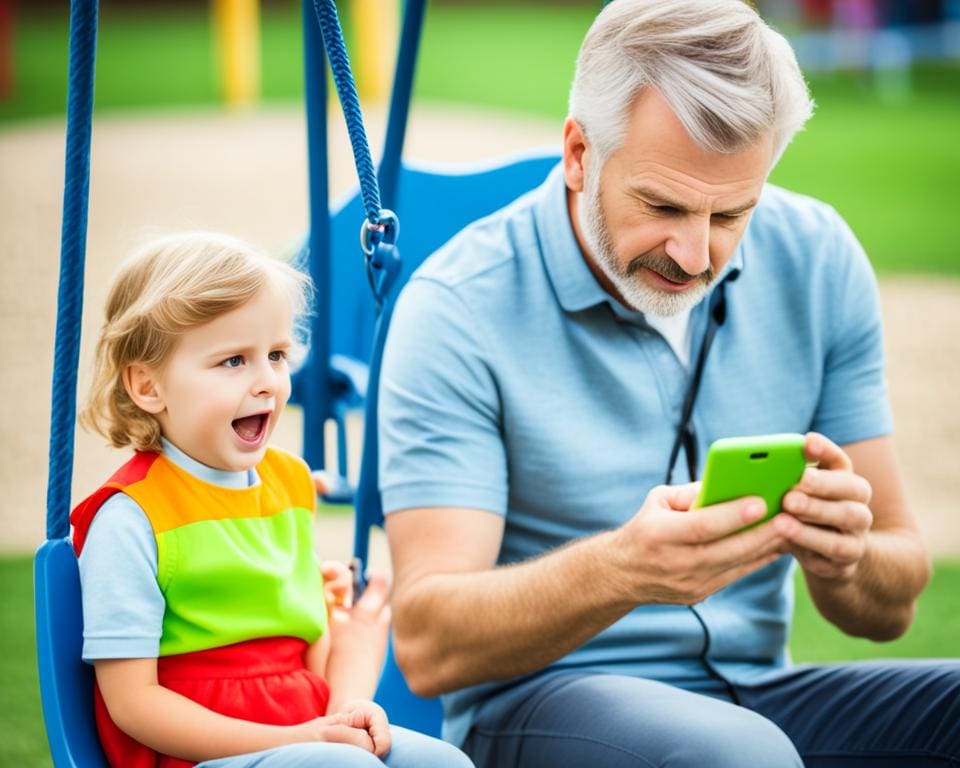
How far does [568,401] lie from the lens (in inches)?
85.7

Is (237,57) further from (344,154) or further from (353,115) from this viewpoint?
(353,115)

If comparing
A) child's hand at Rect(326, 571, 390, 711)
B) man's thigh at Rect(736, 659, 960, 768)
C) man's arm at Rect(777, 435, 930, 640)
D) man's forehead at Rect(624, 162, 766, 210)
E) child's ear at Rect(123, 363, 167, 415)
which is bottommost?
man's thigh at Rect(736, 659, 960, 768)

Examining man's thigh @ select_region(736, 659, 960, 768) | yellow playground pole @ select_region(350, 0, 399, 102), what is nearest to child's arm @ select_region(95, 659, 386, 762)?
man's thigh @ select_region(736, 659, 960, 768)

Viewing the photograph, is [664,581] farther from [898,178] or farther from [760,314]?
[898,178]

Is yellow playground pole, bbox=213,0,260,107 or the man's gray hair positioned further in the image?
yellow playground pole, bbox=213,0,260,107

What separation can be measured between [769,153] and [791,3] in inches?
729

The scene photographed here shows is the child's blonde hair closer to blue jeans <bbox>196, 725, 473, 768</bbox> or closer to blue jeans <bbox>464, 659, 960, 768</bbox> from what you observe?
blue jeans <bbox>196, 725, 473, 768</bbox>

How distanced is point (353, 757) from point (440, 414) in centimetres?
62

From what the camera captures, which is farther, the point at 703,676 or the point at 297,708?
the point at 703,676

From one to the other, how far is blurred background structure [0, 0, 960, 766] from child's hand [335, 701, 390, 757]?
0.66 meters

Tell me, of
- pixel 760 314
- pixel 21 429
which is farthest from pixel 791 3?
pixel 760 314

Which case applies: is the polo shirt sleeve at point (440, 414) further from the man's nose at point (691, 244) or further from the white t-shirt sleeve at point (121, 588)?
the white t-shirt sleeve at point (121, 588)

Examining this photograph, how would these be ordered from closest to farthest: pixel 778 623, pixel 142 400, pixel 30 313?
pixel 142 400, pixel 778 623, pixel 30 313

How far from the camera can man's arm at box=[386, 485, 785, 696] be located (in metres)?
1.80
